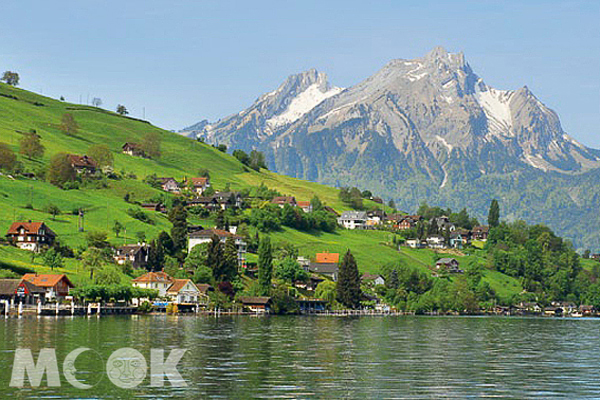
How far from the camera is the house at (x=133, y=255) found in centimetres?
18988

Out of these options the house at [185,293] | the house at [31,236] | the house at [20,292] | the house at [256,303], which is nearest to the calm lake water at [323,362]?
the house at [20,292]

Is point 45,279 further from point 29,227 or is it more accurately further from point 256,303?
point 256,303

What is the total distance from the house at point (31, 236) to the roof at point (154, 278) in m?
21.2

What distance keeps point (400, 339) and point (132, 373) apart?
173ft

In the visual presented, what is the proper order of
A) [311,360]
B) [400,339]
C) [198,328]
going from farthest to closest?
[198,328] < [400,339] < [311,360]

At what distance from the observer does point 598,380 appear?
218ft

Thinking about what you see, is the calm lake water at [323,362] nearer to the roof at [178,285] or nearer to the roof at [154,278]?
the roof at [178,285]

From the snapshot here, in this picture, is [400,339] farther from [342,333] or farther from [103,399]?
[103,399]

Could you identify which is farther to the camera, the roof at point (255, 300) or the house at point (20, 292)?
the roof at point (255, 300)

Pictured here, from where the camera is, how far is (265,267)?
616 ft

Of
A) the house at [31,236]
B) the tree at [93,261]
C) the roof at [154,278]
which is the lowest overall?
the roof at [154,278]

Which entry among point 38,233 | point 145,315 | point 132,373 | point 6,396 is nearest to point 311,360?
point 132,373

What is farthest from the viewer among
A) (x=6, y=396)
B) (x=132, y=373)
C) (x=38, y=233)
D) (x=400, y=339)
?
(x=38, y=233)

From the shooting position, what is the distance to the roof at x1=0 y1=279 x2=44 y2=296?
145m
